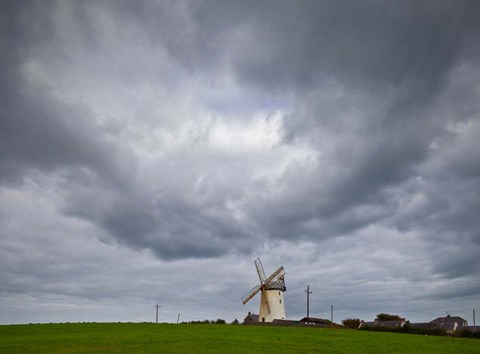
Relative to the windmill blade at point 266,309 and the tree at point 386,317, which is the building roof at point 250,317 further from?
the tree at point 386,317

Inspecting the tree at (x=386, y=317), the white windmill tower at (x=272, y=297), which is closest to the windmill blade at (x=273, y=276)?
the white windmill tower at (x=272, y=297)

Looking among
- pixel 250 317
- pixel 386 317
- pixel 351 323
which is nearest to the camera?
pixel 351 323

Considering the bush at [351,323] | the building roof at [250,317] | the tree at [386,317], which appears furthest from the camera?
the tree at [386,317]

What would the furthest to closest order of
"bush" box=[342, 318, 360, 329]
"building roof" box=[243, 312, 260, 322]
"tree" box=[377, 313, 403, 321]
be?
"tree" box=[377, 313, 403, 321] → "building roof" box=[243, 312, 260, 322] → "bush" box=[342, 318, 360, 329]

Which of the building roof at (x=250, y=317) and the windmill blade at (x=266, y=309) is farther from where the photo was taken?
the building roof at (x=250, y=317)

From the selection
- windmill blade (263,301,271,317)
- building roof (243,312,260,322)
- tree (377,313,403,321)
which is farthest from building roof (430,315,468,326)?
windmill blade (263,301,271,317)

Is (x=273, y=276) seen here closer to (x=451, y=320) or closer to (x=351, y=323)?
(x=351, y=323)

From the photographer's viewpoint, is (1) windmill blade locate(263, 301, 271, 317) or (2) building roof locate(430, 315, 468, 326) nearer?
(1) windmill blade locate(263, 301, 271, 317)

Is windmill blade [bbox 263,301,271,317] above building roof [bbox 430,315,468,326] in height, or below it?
above

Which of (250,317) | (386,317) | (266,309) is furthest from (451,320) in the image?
(266,309)

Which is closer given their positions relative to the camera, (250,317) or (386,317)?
(250,317)

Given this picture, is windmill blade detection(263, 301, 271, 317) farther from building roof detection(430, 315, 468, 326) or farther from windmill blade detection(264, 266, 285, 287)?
building roof detection(430, 315, 468, 326)

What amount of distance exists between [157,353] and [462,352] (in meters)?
23.9

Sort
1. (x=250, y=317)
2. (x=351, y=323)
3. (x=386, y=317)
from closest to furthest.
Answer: (x=351, y=323), (x=250, y=317), (x=386, y=317)
